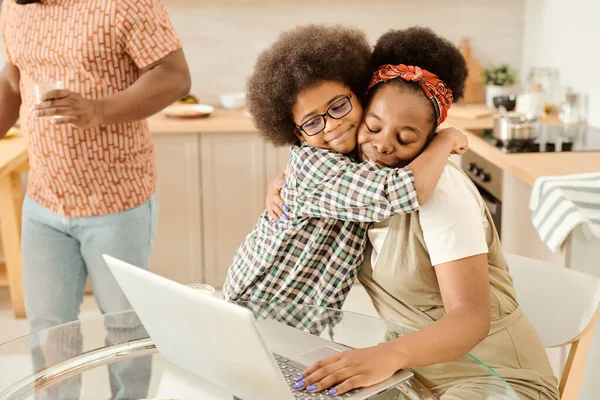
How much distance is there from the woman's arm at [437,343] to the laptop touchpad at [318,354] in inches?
4.0

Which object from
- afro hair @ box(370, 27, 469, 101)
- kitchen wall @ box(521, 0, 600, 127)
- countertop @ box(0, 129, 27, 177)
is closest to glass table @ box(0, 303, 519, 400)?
afro hair @ box(370, 27, 469, 101)

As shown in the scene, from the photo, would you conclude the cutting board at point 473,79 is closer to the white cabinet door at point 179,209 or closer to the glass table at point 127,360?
the white cabinet door at point 179,209

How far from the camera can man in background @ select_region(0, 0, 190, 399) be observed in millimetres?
1987

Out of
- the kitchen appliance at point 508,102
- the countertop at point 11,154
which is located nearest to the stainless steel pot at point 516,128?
the kitchen appliance at point 508,102

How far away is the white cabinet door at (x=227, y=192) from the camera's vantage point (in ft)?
11.8

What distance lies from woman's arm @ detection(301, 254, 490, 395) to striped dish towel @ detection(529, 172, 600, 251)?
88 cm

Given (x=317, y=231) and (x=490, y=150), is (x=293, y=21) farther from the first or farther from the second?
(x=317, y=231)

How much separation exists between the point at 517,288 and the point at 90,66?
3.92ft

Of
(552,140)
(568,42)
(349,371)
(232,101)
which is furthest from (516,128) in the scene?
(349,371)

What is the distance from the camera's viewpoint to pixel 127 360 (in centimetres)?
144

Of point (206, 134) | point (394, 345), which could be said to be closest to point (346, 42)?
point (394, 345)

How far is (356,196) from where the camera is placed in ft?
4.36

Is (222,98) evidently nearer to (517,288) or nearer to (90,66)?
(90,66)

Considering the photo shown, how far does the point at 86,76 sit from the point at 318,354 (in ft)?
3.59
